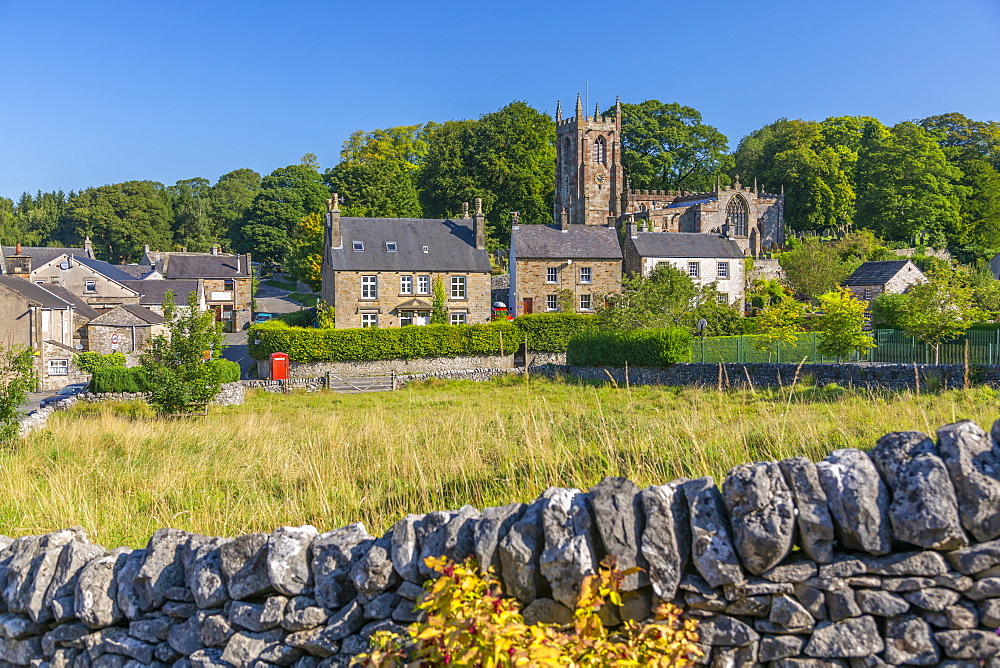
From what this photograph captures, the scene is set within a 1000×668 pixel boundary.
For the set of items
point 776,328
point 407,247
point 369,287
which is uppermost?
point 407,247

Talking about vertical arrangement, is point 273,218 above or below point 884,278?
above

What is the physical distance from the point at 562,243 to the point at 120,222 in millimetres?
70076

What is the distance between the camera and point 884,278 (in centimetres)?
4956

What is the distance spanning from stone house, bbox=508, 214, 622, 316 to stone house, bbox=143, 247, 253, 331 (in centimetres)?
2809

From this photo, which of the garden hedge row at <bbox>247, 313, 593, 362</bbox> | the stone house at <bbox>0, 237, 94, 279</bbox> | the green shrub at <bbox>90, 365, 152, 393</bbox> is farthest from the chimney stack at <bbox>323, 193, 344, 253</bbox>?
the stone house at <bbox>0, 237, 94, 279</bbox>

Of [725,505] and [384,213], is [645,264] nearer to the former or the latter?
[384,213]

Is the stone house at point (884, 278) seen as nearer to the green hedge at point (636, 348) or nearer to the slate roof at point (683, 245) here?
the slate roof at point (683, 245)

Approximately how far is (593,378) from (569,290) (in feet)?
67.8

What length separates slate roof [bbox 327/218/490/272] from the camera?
4616cm

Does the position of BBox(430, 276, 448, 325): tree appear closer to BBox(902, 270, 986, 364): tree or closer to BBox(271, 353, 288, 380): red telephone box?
BBox(271, 353, 288, 380): red telephone box

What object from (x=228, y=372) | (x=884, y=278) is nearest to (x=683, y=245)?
(x=884, y=278)

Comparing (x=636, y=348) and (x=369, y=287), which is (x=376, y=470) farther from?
(x=369, y=287)

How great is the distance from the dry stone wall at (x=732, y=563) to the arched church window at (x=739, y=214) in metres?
67.2

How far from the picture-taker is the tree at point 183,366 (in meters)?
21.1
